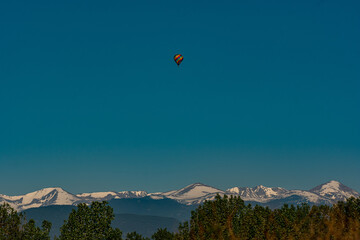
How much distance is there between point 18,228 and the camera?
106062 mm

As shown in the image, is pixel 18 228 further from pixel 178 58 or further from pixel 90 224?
pixel 178 58

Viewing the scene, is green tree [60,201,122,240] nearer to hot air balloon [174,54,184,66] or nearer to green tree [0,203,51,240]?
green tree [0,203,51,240]

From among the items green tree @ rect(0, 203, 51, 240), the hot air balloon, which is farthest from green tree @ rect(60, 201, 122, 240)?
the hot air balloon

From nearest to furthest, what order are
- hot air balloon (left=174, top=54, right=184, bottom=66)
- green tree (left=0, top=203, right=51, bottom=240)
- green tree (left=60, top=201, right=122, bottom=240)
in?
green tree (left=60, top=201, right=122, bottom=240) → green tree (left=0, top=203, right=51, bottom=240) → hot air balloon (left=174, top=54, right=184, bottom=66)

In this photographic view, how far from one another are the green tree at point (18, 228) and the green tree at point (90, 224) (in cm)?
777

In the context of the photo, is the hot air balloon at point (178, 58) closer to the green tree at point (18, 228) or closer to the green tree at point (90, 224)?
the green tree at point (90, 224)

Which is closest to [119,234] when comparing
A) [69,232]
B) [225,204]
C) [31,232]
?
[69,232]

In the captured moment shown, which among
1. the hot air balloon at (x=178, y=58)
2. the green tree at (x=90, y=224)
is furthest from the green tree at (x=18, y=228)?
the hot air balloon at (x=178, y=58)

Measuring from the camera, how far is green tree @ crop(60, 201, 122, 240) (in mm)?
103125

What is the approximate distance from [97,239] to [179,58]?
320 ft

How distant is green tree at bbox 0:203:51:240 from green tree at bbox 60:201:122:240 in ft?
25.5

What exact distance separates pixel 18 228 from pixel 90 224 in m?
16.2

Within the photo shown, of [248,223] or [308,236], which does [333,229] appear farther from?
[248,223]

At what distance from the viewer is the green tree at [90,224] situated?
103 m
